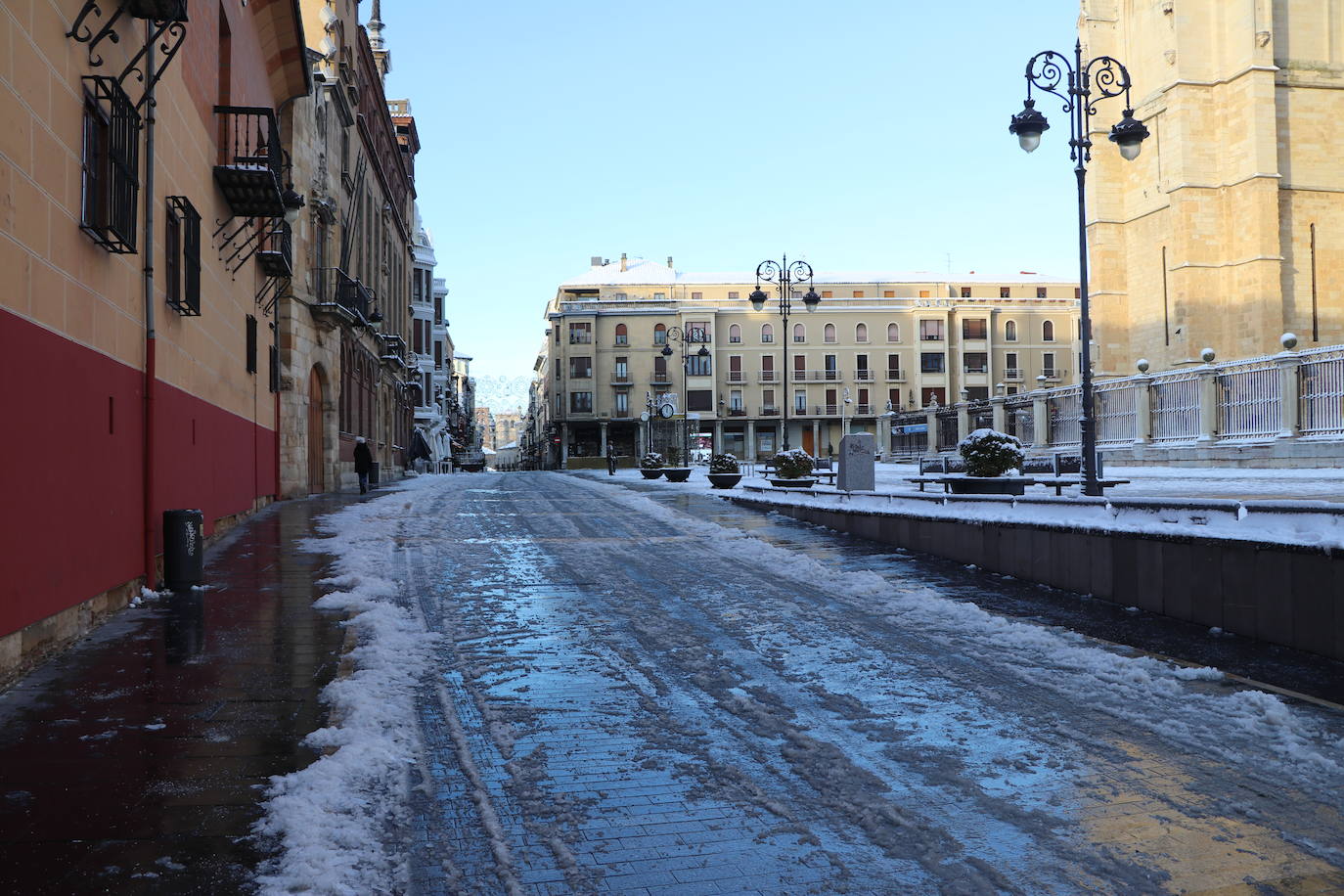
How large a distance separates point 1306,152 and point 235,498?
132ft

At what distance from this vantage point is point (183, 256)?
1043 centimetres

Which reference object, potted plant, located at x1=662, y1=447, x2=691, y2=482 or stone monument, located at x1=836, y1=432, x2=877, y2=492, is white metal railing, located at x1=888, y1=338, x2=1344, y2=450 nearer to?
stone monument, located at x1=836, y1=432, x2=877, y2=492

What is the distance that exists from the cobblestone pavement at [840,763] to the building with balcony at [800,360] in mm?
70651

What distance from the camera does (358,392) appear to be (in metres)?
32.3

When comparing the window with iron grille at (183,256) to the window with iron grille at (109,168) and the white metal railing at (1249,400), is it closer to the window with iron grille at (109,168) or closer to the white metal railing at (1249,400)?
the window with iron grille at (109,168)

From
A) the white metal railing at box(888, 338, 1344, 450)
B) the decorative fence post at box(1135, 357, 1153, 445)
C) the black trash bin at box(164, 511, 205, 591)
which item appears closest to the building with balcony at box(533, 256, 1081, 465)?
the white metal railing at box(888, 338, 1344, 450)

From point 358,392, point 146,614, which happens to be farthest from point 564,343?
point 146,614

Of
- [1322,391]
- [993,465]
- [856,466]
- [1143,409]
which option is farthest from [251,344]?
[1143,409]

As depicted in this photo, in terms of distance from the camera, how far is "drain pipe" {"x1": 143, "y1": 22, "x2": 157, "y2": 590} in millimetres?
8211

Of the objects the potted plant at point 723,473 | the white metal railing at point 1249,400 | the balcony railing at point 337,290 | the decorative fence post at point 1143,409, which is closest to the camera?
the white metal railing at point 1249,400

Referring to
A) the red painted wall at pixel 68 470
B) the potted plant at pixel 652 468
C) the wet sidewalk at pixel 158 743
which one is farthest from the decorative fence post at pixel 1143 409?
the wet sidewalk at pixel 158 743

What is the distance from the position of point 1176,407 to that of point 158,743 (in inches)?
968

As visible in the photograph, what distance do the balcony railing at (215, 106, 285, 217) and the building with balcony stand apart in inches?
2490

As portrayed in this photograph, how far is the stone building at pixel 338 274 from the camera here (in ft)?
73.5
